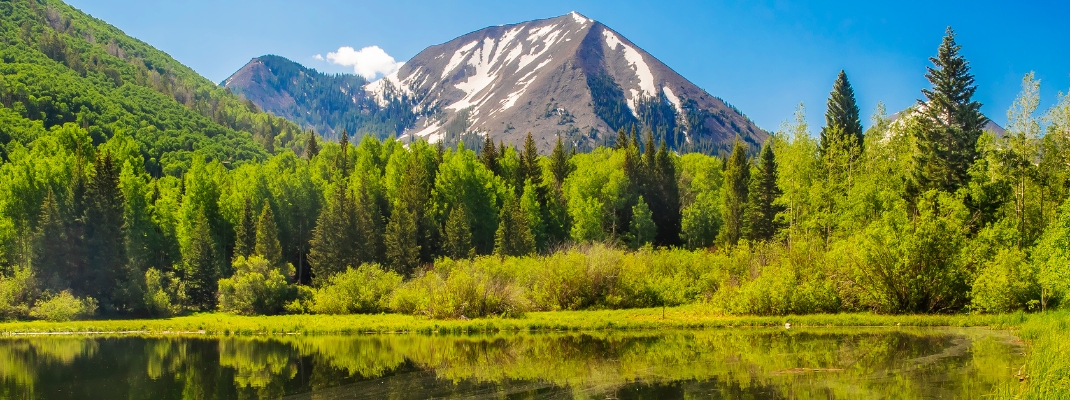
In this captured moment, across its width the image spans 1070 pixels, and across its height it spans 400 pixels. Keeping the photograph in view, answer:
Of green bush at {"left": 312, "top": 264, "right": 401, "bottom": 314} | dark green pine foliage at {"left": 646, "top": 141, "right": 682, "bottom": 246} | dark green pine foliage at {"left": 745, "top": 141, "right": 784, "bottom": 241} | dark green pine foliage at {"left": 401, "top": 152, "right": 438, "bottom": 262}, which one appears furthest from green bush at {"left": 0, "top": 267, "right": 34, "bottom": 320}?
A: dark green pine foliage at {"left": 646, "top": 141, "right": 682, "bottom": 246}

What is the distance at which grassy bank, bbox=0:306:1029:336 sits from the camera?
131ft

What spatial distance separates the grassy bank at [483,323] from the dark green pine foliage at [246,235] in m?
14.0

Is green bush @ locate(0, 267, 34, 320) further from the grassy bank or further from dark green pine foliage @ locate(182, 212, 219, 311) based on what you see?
dark green pine foliage @ locate(182, 212, 219, 311)

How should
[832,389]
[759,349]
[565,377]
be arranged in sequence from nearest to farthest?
[832,389] → [565,377] → [759,349]

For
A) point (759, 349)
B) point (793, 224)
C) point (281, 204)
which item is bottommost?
point (759, 349)

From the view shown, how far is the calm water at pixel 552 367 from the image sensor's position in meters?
22.8

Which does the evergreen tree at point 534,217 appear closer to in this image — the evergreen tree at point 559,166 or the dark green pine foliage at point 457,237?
the dark green pine foliage at point 457,237

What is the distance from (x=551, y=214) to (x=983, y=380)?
6833 cm

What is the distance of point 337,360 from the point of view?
32.5 m

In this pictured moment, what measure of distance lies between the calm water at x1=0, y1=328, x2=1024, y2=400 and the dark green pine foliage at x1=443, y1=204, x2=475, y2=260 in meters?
32.2

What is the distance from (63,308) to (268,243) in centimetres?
1671

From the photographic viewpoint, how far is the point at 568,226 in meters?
89.4

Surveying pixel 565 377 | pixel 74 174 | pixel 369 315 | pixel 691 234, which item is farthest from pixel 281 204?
pixel 565 377

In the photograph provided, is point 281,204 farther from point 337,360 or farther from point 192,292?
point 337,360
